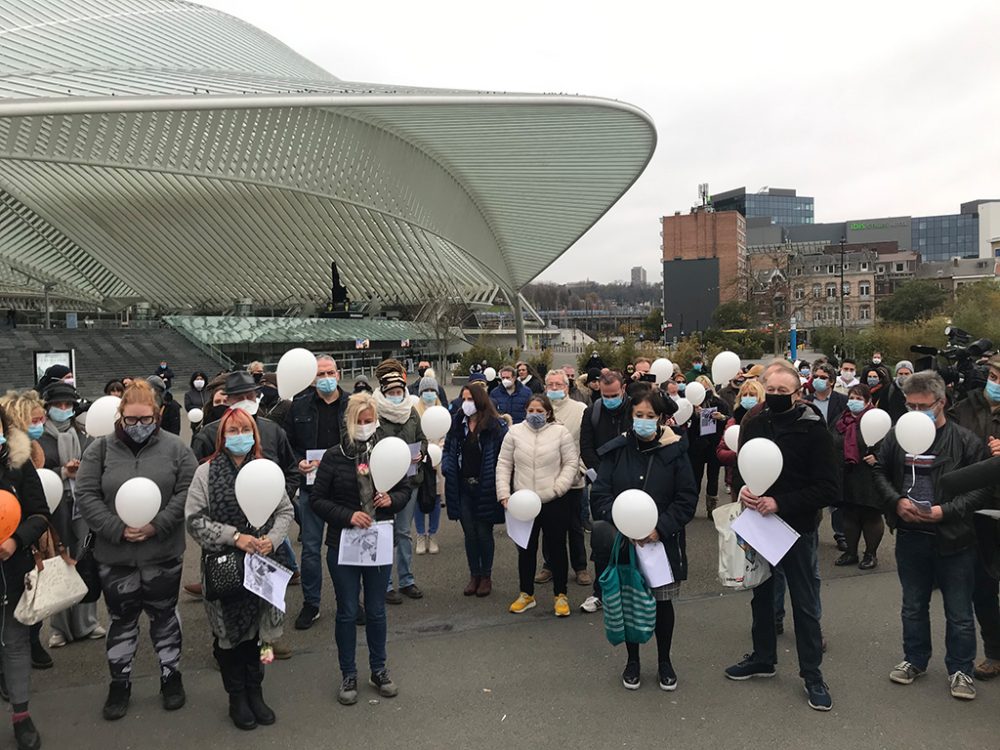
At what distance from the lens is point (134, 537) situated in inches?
162

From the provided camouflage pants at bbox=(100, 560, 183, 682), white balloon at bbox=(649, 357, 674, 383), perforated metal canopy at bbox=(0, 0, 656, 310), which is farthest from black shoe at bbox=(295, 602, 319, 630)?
perforated metal canopy at bbox=(0, 0, 656, 310)

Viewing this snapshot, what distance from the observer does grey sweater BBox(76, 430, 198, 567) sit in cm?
417

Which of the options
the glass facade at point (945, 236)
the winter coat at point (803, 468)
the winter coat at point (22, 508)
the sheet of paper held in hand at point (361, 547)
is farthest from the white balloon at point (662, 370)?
the glass facade at point (945, 236)

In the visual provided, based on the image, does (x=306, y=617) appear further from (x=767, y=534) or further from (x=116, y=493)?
(x=767, y=534)

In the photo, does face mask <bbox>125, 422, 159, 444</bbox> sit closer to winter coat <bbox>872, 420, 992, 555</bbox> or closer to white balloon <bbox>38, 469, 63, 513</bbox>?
white balloon <bbox>38, 469, 63, 513</bbox>

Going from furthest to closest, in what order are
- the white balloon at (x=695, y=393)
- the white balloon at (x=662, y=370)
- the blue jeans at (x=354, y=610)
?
the white balloon at (x=662, y=370) < the white balloon at (x=695, y=393) < the blue jeans at (x=354, y=610)

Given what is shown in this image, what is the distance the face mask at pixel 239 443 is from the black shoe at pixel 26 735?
72.1 inches

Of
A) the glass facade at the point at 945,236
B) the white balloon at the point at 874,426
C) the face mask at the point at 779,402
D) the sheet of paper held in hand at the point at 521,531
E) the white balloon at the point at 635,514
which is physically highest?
the glass facade at the point at 945,236

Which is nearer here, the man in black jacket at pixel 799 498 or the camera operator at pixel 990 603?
the man in black jacket at pixel 799 498

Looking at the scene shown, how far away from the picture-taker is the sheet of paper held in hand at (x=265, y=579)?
3.94 m

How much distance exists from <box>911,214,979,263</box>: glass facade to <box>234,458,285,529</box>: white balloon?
606 feet

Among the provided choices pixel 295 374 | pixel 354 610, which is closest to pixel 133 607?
pixel 354 610

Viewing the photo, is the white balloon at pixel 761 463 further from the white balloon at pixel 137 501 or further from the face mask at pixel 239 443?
the white balloon at pixel 137 501

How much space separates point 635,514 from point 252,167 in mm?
40363
